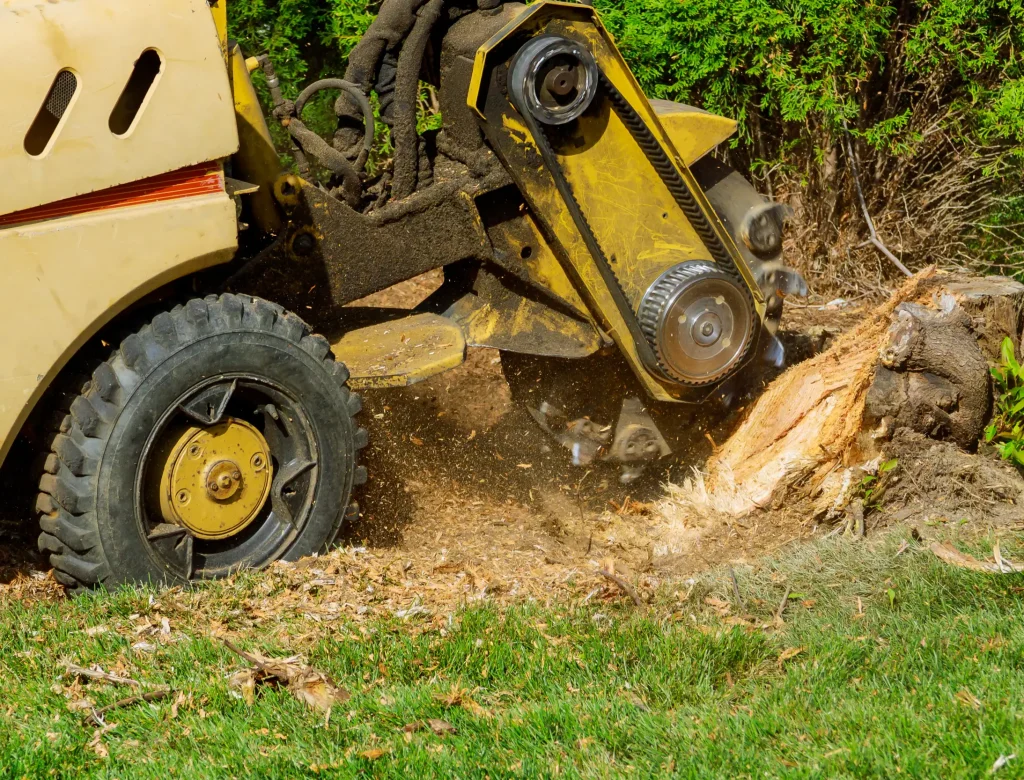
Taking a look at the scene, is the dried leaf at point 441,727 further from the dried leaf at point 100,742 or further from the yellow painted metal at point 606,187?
the yellow painted metal at point 606,187

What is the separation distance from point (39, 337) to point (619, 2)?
3.93m

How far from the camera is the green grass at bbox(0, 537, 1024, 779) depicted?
9.43 ft

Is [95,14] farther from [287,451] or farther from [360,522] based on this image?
[360,522]

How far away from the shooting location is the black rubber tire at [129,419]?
365cm

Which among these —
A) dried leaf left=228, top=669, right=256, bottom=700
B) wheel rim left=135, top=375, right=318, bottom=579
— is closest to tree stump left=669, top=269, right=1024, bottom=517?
wheel rim left=135, top=375, right=318, bottom=579

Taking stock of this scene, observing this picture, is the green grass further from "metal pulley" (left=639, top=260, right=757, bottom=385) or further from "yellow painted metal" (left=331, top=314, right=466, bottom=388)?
"metal pulley" (left=639, top=260, right=757, bottom=385)

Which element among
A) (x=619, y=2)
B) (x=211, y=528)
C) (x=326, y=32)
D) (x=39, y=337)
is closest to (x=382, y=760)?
(x=211, y=528)

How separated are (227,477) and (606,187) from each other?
70.2 inches

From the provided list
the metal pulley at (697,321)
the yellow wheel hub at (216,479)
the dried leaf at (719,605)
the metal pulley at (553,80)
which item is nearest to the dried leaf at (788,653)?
the dried leaf at (719,605)

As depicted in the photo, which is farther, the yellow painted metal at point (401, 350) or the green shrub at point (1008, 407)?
the green shrub at point (1008, 407)

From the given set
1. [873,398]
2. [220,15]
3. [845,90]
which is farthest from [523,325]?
[845,90]

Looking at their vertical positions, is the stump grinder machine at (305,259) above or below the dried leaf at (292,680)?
above

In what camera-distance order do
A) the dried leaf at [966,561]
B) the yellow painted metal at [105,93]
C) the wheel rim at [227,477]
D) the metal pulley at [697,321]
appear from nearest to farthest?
the yellow painted metal at [105,93] < the wheel rim at [227,477] < the dried leaf at [966,561] < the metal pulley at [697,321]

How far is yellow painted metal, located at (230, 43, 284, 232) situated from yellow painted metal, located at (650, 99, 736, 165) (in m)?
1.54
